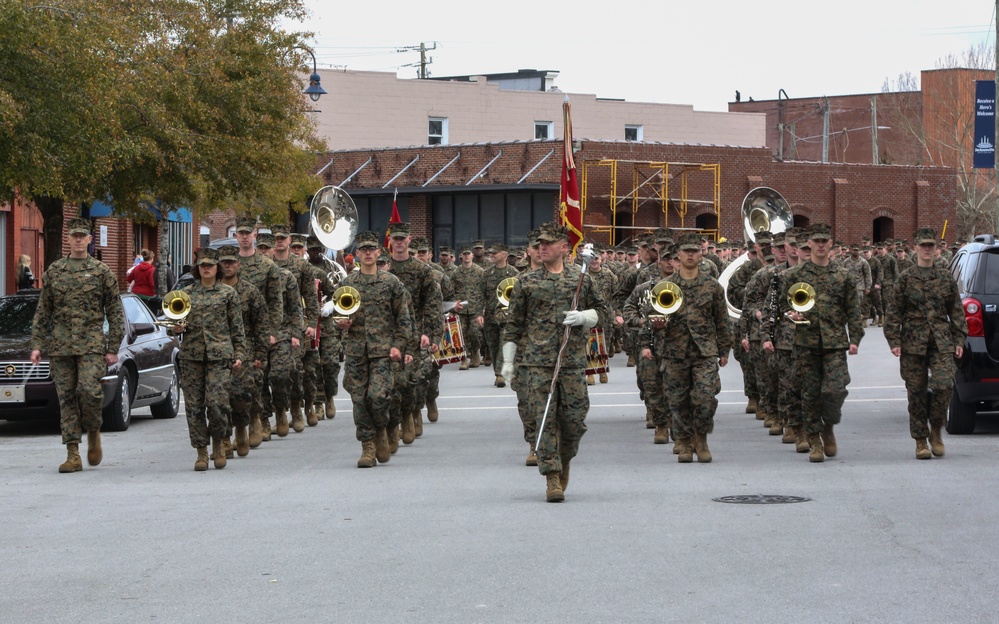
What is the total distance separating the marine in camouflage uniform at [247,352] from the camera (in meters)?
14.0

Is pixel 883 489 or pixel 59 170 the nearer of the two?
pixel 883 489

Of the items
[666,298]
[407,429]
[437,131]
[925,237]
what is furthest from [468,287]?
[437,131]

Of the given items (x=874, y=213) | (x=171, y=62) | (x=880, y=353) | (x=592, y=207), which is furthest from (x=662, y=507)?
(x=874, y=213)

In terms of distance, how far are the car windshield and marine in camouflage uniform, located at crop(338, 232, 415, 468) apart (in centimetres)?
510

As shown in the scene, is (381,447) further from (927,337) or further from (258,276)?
(927,337)

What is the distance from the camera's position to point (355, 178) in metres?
54.9

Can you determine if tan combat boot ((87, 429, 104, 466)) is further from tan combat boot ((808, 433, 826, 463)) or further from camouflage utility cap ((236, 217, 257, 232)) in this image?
tan combat boot ((808, 433, 826, 463))

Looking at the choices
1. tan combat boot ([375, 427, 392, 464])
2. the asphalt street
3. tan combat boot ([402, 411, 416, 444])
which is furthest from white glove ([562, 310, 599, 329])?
tan combat boot ([402, 411, 416, 444])

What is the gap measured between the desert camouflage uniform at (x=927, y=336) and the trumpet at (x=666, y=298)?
2017 mm

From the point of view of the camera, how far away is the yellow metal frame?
5072cm

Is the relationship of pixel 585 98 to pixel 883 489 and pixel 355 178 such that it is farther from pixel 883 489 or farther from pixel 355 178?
pixel 883 489

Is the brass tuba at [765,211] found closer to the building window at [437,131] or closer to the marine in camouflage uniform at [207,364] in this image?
the marine in camouflage uniform at [207,364]

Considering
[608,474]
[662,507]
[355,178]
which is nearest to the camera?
[662,507]

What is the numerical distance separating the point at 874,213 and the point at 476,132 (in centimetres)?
1810
